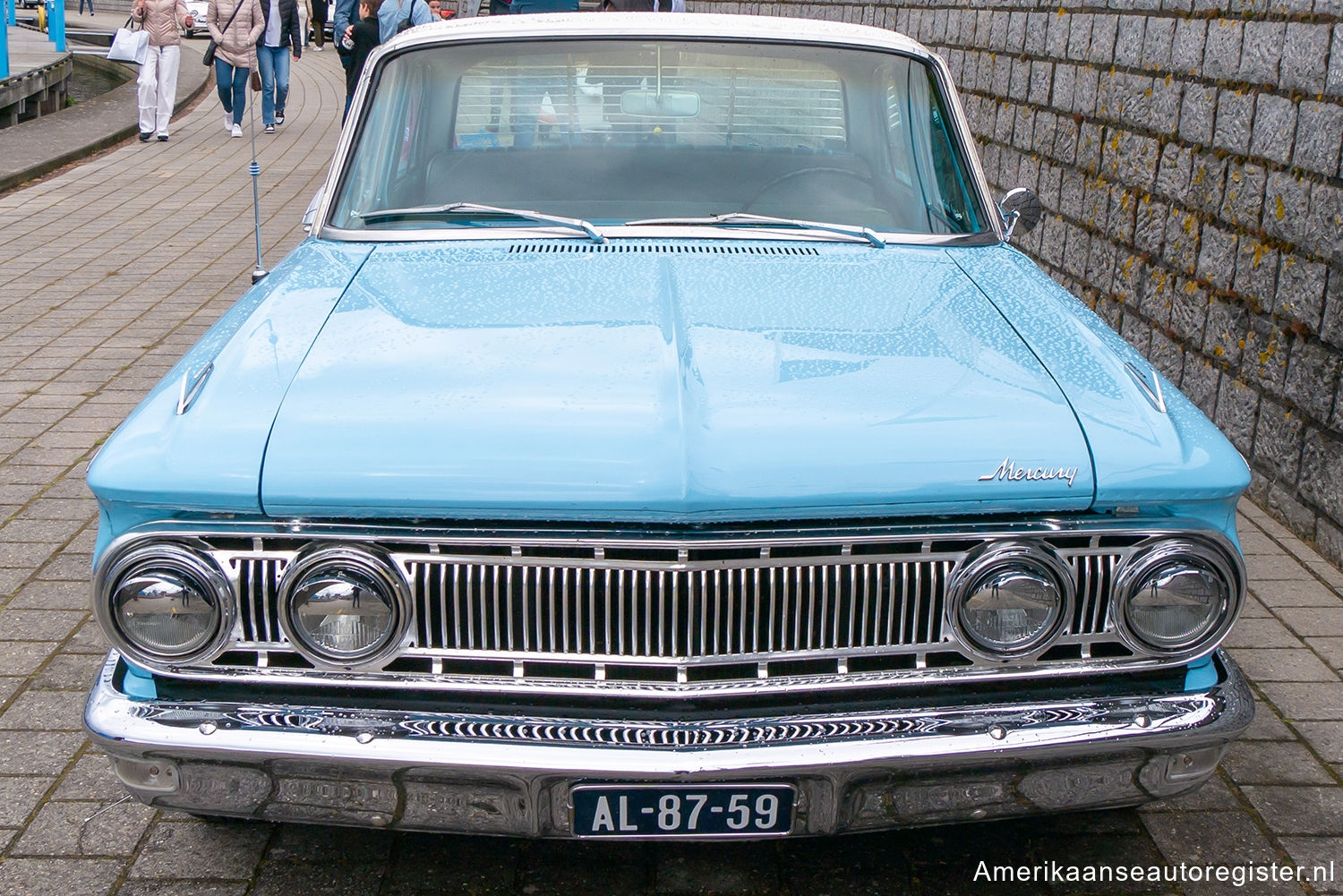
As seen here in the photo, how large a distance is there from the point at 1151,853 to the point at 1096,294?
425cm

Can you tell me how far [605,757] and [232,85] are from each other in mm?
14463

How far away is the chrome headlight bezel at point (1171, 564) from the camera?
245cm

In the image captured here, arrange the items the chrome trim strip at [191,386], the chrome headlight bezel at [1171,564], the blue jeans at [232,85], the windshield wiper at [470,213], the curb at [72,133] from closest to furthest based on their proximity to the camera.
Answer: the chrome headlight bezel at [1171,564], the chrome trim strip at [191,386], the windshield wiper at [470,213], the curb at [72,133], the blue jeans at [232,85]

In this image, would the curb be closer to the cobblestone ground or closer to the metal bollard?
the metal bollard

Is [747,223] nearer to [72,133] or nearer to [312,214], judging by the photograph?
[312,214]

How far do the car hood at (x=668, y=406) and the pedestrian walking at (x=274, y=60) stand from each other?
13.5m

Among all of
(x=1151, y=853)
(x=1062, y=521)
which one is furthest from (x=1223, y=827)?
(x=1062, y=521)

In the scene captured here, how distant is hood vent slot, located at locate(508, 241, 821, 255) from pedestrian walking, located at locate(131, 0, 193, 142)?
12.7m

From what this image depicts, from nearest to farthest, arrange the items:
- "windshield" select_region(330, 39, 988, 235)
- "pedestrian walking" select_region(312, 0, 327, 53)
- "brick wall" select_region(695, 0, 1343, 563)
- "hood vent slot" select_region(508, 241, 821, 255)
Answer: "hood vent slot" select_region(508, 241, 821, 255) < "windshield" select_region(330, 39, 988, 235) < "brick wall" select_region(695, 0, 1343, 563) < "pedestrian walking" select_region(312, 0, 327, 53)

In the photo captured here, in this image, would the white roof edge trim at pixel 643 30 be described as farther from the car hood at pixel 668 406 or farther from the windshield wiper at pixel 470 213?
the car hood at pixel 668 406

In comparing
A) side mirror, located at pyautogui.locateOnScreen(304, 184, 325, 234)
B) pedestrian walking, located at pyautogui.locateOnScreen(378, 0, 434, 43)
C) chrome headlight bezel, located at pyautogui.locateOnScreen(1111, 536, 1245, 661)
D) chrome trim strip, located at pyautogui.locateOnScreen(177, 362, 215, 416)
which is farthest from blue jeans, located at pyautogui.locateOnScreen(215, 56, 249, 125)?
chrome headlight bezel, located at pyautogui.locateOnScreen(1111, 536, 1245, 661)

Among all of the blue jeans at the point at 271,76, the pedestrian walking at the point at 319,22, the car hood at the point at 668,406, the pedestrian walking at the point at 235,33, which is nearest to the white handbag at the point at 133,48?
the pedestrian walking at the point at 235,33

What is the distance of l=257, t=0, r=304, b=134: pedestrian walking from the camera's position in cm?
1583

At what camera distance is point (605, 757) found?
2.32 m
